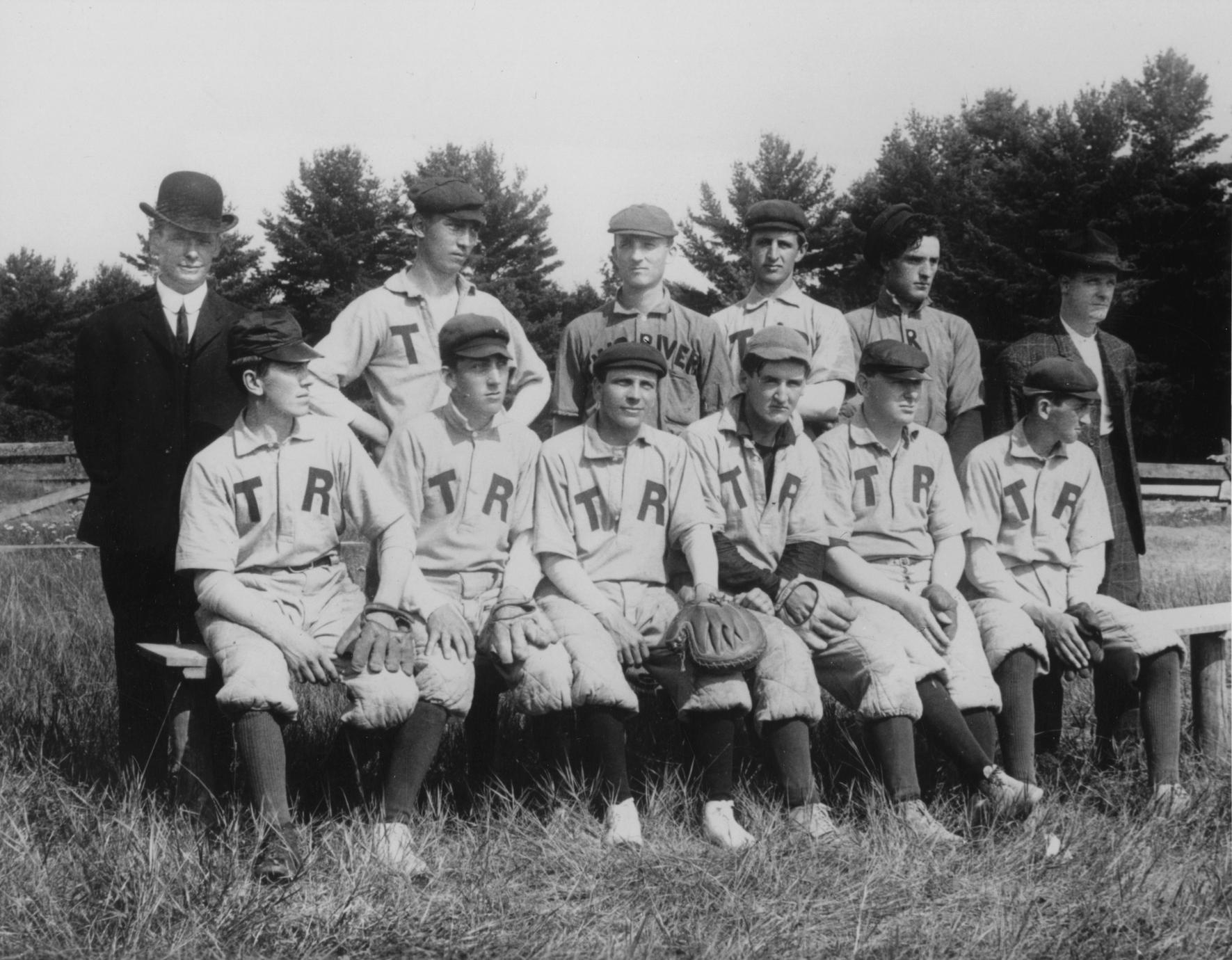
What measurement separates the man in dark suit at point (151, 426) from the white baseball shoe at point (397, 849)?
113cm

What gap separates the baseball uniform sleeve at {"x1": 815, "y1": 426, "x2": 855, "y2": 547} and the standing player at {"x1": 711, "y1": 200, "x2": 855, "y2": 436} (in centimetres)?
46

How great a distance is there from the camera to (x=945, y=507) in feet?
16.3

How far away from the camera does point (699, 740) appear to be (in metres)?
4.31

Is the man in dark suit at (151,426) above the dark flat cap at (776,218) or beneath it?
beneath

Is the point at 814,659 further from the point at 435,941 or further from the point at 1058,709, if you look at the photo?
the point at 435,941

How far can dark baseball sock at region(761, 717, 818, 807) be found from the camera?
4254mm

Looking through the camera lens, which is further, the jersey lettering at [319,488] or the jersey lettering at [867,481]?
the jersey lettering at [867,481]

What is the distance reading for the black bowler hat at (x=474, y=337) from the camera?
4602mm

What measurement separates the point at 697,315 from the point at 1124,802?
8.87ft

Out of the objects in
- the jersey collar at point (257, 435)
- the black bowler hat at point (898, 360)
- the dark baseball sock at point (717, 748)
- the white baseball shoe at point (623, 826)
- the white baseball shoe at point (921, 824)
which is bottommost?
the white baseball shoe at point (921, 824)

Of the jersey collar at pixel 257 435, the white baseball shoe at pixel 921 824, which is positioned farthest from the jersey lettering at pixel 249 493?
the white baseball shoe at pixel 921 824

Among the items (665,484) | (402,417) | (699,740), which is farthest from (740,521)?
(402,417)

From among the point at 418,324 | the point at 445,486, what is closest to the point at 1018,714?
the point at 445,486

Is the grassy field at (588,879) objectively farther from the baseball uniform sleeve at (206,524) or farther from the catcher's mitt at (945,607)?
the baseball uniform sleeve at (206,524)
